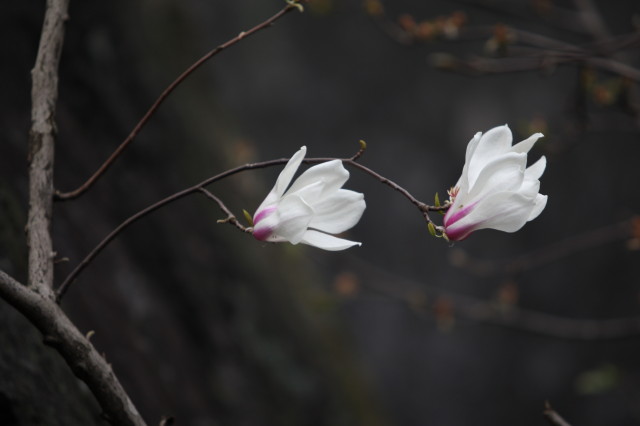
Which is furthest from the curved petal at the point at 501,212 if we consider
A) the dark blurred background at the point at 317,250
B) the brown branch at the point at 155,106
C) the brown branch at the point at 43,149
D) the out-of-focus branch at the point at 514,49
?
the out-of-focus branch at the point at 514,49

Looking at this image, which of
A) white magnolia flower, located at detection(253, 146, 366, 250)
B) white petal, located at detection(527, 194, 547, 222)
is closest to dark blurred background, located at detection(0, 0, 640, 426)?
white magnolia flower, located at detection(253, 146, 366, 250)

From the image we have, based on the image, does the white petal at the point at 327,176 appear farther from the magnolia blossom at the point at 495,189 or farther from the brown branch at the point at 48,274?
the brown branch at the point at 48,274

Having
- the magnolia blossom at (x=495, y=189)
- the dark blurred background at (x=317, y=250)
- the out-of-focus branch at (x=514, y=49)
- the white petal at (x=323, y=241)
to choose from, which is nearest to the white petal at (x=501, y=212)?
the magnolia blossom at (x=495, y=189)

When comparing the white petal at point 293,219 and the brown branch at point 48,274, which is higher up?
the white petal at point 293,219

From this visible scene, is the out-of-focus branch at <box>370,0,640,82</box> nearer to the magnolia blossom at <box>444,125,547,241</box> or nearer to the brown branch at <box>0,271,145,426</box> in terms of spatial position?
the magnolia blossom at <box>444,125,547,241</box>

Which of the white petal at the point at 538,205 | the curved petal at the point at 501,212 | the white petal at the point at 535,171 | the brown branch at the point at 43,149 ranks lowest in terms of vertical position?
the brown branch at the point at 43,149

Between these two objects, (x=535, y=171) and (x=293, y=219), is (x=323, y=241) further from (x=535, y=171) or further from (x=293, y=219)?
(x=535, y=171)

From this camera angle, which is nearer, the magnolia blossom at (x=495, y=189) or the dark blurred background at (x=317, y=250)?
the magnolia blossom at (x=495, y=189)
